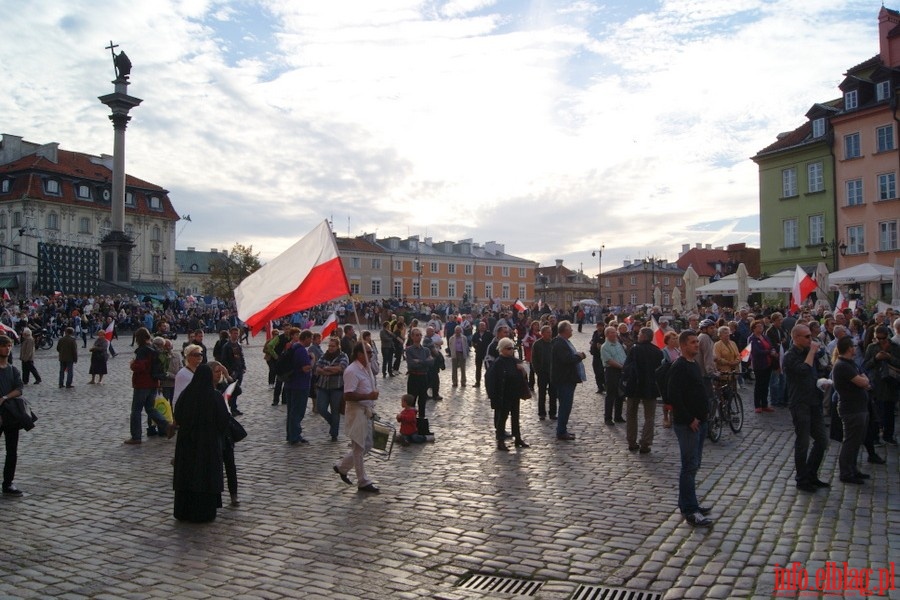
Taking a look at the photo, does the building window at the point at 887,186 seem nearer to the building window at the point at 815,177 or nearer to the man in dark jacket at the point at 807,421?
the building window at the point at 815,177

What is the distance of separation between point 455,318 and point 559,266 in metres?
118

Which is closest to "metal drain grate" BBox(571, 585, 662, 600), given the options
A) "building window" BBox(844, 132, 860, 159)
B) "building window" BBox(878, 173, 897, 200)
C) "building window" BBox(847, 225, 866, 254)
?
"building window" BBox(878, 173, 897, 200)

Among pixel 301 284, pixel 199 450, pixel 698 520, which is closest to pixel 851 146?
pixel 301 284

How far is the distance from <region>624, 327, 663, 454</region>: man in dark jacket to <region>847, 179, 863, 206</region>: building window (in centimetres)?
3812

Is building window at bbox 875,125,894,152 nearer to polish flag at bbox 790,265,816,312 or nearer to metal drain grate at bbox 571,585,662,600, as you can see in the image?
polish flag at bbox 790,265,816,312

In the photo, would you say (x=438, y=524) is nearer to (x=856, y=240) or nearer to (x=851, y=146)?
(x=856, y=240)

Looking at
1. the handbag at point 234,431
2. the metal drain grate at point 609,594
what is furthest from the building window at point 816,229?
the metal drain grate at point 609,594

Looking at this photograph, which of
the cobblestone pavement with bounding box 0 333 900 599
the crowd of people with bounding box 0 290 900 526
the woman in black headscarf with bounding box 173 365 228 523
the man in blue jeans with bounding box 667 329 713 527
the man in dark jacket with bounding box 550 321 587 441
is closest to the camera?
the cobblestone pavement with bounding box 0 333 900 599

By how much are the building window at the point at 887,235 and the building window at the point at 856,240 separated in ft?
3.16

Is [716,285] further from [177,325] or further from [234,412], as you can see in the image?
[177,325]

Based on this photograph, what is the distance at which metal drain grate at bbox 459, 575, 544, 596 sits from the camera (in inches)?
226

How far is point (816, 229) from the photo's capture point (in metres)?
45.8

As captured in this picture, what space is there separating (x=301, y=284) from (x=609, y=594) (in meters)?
6.70

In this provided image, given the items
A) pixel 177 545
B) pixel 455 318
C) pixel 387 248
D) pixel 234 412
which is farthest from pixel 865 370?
pixel 387 248
